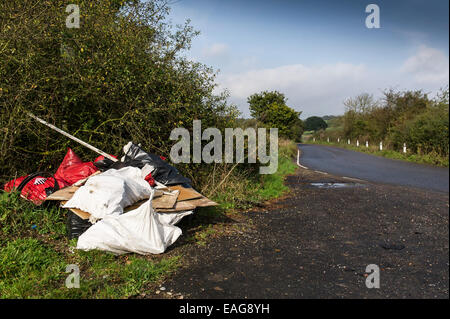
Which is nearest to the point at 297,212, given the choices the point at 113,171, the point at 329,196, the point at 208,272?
the point at 329,196

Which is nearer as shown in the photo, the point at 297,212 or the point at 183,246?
the point at 183,246

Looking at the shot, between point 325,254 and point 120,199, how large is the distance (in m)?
2.61

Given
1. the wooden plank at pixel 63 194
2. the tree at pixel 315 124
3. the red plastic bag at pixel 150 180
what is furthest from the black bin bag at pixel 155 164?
the tree at pixel 315 124

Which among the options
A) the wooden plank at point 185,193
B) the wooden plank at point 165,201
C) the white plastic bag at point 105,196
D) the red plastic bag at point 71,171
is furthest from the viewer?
the red plastic bag at point 71,171

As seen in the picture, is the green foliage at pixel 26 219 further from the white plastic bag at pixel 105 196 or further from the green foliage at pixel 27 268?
the white plastic bag at pixel 105 196

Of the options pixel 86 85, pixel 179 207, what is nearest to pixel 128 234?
pixel 179 207

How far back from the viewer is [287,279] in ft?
10.4

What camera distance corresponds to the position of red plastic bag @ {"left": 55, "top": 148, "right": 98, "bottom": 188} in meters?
4.96


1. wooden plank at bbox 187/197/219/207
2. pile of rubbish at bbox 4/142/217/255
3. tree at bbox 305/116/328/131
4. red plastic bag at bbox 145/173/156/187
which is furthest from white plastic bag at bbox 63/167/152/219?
tree at bbox 305/116/328/131

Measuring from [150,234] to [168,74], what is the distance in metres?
3.60

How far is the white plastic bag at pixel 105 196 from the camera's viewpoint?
12.7ft

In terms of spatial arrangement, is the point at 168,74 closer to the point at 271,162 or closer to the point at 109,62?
the point at 109,62

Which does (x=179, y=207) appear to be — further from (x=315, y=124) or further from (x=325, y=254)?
(x=315, y=124)

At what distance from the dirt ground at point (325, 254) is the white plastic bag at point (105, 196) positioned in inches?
36.1
